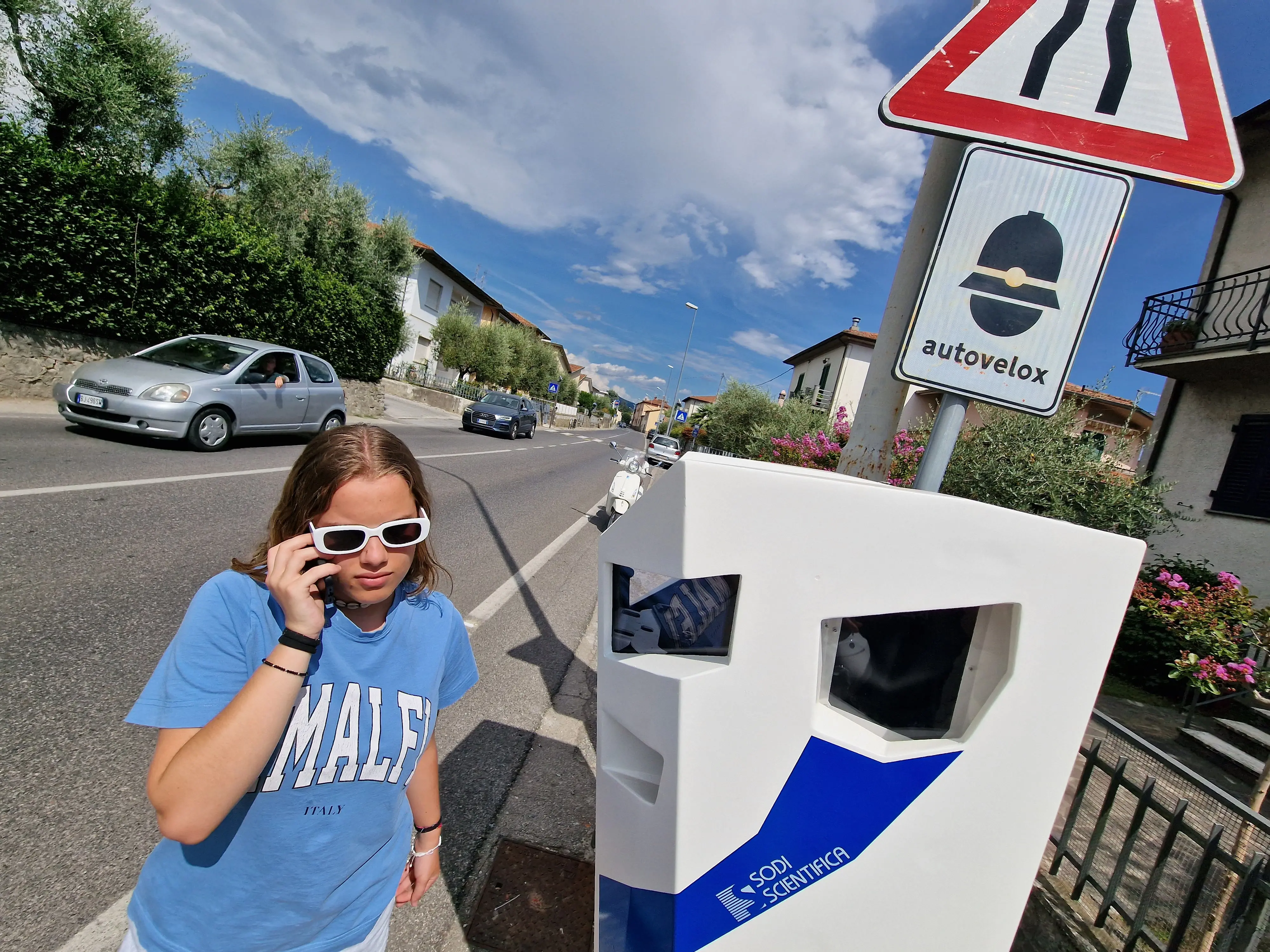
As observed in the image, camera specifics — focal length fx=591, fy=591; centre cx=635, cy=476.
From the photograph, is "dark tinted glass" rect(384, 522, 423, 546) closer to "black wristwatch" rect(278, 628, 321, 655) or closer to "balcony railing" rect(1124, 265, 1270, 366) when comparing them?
"black wristwatch" rect(278, 628, 321, 655)

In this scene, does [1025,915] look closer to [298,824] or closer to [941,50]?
[298,824]

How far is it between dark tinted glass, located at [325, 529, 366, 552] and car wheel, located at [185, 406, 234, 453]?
28.3 ft

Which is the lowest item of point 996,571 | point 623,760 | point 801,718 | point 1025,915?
point 1025,915

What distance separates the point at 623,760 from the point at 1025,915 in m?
1.90

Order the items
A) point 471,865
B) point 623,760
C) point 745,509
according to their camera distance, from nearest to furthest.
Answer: point 745,509 → point 623,760 → point 471,865

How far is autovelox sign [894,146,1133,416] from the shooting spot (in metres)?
1.34

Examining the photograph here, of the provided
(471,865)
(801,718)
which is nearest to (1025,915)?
(801,718)

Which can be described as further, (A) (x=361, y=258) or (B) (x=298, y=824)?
(A) (x=361, y=258)

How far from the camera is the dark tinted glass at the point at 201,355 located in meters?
8.33

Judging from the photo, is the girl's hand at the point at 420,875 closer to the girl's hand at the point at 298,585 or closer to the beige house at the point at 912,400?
the girl's hand at the point at 298,585

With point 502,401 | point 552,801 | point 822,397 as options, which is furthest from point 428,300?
point 552,801

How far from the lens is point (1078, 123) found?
4.44ft

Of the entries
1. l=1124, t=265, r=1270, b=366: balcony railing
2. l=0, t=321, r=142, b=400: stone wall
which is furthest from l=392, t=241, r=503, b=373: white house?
l=1124, t=265, r=1270, b=366: balcony railing

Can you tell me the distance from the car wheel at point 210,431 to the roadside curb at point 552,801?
7.20 metres
